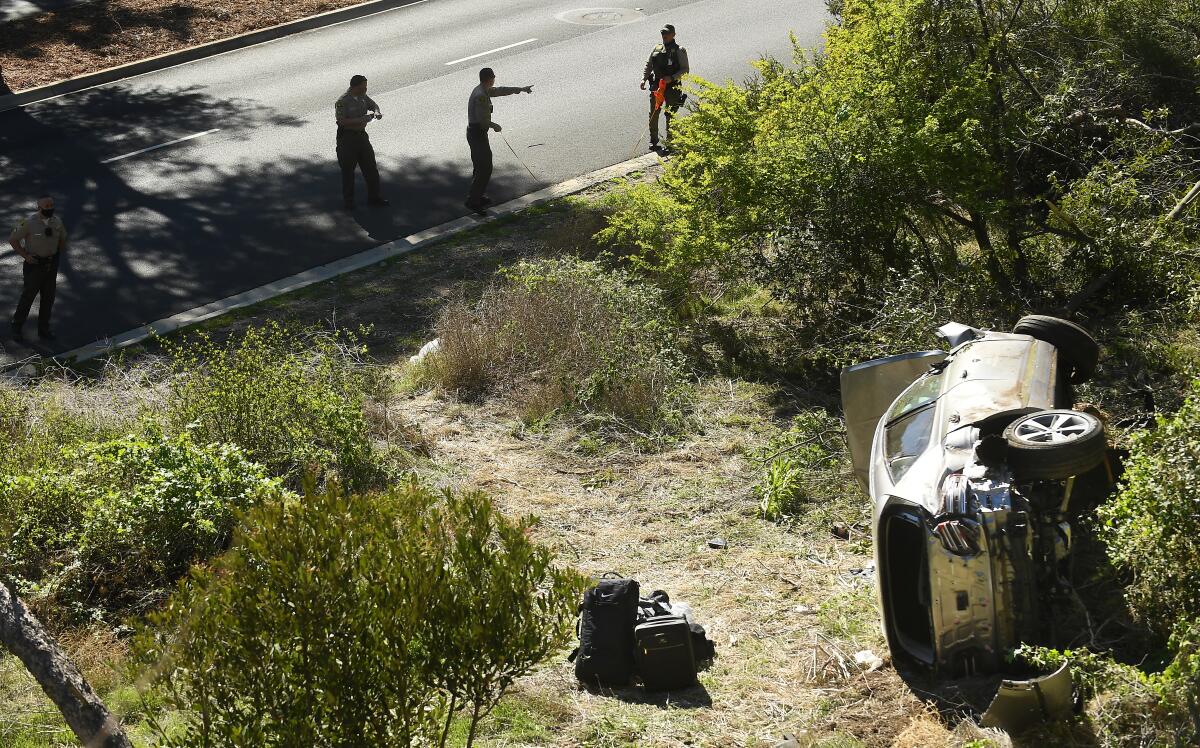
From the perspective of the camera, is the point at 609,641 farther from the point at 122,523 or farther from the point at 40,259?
the point at 40,259

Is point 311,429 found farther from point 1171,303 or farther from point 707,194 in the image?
point 1171,303

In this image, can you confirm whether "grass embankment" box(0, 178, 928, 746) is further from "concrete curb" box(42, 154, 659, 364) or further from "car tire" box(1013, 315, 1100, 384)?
"car tire" box(1013, 315, 1100, 384)

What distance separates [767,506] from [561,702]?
2580 mm

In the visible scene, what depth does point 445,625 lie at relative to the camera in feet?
14.4

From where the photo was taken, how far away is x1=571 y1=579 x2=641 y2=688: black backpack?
621 centimetres

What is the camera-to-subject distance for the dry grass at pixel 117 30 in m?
19.6

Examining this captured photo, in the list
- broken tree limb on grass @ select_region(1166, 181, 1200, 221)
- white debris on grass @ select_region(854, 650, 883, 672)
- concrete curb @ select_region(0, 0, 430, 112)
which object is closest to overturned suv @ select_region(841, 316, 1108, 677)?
white debris on grass @ select_region(854, 650, 883, 672)

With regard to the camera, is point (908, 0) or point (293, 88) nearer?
point (908, 0)

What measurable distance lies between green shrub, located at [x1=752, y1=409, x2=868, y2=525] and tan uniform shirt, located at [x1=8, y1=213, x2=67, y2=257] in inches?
288

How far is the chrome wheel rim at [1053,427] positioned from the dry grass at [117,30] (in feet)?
58.8

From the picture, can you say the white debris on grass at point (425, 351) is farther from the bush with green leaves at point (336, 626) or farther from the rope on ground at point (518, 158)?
the bush with green leaves at point (336, 626)

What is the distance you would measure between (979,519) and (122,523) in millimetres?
5214

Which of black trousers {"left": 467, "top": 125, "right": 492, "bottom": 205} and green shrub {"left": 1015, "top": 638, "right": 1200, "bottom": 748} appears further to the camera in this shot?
black trousers {"left": 467, "top": 125, "right": 492, "bottom": 205}

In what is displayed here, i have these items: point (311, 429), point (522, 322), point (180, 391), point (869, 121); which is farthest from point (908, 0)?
point (180, 391)
